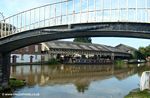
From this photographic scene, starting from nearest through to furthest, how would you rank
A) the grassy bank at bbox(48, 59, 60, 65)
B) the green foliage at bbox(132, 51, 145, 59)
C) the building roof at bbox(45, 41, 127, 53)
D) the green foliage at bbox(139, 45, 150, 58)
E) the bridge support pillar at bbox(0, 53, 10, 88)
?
1. the bridge support pillar at bbox(0, 53, 10, 88)
2. the grassy bank at bbox(48, 59, 60, 65)
3. the building roof at bbox(45, 41, 127, 53)
4. the green foliage at bbox(132, 51, 145, 59)
5. the green foliage at bbox(139, 45, 150, 58)

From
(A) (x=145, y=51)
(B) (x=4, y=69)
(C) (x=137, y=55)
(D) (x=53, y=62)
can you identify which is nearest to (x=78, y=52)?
(D) (x=53, y=62)

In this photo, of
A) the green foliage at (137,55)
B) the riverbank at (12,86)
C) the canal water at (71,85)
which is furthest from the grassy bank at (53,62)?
the green foliage at (137,55)

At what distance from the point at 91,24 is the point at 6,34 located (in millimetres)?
11512

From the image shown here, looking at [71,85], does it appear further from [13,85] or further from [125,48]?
[125,48]

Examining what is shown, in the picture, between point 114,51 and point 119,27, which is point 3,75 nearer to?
point 119,27

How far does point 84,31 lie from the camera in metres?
29.8

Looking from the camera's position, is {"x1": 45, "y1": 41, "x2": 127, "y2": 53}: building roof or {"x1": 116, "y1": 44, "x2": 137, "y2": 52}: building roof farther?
{"x1": 116, "y1": 44, "x2": 137, "y2": 52}: building roof

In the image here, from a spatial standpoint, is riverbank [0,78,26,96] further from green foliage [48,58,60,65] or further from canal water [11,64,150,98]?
green foliage [48,58,60,65]

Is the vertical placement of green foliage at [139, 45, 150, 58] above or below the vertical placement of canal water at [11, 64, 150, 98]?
above

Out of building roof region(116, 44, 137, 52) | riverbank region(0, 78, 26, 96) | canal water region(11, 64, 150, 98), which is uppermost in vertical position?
building roof region(116, 44, 137, 52)

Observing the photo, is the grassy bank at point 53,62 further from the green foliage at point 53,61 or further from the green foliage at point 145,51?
the green foliage at point 145,51

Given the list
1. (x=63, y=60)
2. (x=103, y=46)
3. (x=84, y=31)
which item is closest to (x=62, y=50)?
(x=63, y=60)

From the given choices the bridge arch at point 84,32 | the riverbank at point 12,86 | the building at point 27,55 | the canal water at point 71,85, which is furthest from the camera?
the building at point 27,55

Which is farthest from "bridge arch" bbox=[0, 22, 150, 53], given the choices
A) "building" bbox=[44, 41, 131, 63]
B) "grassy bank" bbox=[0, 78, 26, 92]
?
"building" bbox=[44, 41, 131, 63]
